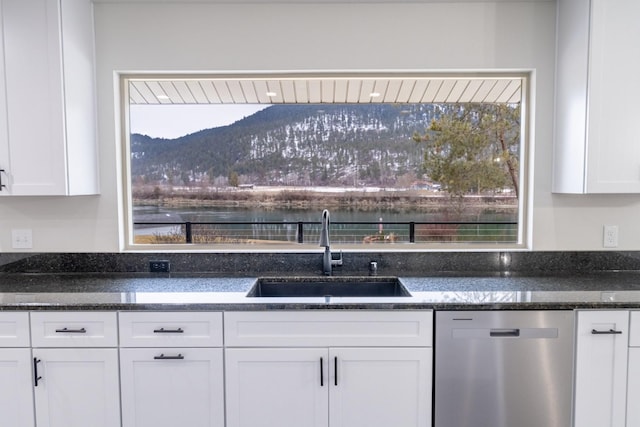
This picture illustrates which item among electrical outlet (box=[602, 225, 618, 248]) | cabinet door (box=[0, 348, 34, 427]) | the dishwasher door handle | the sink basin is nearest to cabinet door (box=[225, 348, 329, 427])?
the sink basin

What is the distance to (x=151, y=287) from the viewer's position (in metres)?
2.08

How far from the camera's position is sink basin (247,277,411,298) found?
7.45 feet

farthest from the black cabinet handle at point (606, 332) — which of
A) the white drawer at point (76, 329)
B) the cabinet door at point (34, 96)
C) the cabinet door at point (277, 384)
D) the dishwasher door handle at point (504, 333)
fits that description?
the cabinet door at point (34, 96)

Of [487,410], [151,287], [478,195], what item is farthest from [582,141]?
[151,287]

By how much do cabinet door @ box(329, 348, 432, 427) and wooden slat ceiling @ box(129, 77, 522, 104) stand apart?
1588mm

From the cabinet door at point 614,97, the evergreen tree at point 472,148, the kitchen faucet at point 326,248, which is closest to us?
the cabinet door at point 614,97

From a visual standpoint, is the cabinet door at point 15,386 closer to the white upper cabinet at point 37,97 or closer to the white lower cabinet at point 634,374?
the white upper cabinet at point 37,97

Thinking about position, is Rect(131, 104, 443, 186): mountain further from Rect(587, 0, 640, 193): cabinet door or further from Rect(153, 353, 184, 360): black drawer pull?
Rect(153, 353, 184, 360): black drawer pull

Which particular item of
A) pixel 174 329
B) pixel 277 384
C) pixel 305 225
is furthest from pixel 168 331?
pixel 305 225

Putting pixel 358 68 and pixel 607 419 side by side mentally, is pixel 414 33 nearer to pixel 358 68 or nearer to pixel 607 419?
pixel 358 68

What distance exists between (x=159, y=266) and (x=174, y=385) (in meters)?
0.81

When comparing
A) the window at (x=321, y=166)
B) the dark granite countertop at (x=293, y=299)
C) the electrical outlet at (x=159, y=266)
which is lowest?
the dark granite countertop at (x=293, y=299)

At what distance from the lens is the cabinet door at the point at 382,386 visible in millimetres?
1804

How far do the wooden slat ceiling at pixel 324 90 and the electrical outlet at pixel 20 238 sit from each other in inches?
40.1
